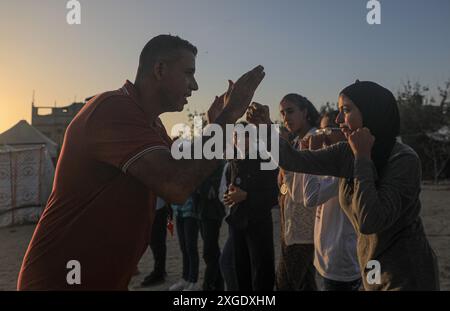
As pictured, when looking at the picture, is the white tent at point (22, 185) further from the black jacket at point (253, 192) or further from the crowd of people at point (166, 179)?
the crowd of people at point (166, 179)

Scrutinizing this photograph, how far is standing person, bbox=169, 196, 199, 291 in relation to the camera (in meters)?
5.71

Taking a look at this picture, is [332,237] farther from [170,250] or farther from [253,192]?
[170,250]

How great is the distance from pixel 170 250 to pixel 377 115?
6.92 m

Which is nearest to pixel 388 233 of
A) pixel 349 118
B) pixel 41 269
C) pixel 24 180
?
pixel 349 118

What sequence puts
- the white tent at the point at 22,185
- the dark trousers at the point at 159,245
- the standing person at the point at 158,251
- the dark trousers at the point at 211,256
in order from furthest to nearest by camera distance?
the white tent at the point at 22,185 < the dark trousers at the point at 159,245 < the standing person at the point at 158,251 < the dark trousers at the point at 211,256

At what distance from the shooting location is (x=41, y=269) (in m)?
1.82

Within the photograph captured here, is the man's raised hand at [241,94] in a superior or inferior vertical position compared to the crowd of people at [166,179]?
superior

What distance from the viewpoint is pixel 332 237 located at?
127 inches

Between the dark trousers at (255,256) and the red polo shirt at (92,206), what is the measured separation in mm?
2553

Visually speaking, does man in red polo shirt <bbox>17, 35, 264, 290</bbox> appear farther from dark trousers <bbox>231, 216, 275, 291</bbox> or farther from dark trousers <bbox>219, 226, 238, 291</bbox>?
dark trousers <bbox>219, 226, 238, 291</bbox>

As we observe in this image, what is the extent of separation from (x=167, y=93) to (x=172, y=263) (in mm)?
5864

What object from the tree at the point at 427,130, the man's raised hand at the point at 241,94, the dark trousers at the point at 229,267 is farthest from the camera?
the tree at the point at 427,130

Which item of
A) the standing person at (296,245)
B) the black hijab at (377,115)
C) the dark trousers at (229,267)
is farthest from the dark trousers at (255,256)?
the black hijab at (377,115)

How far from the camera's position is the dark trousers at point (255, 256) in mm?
4211
